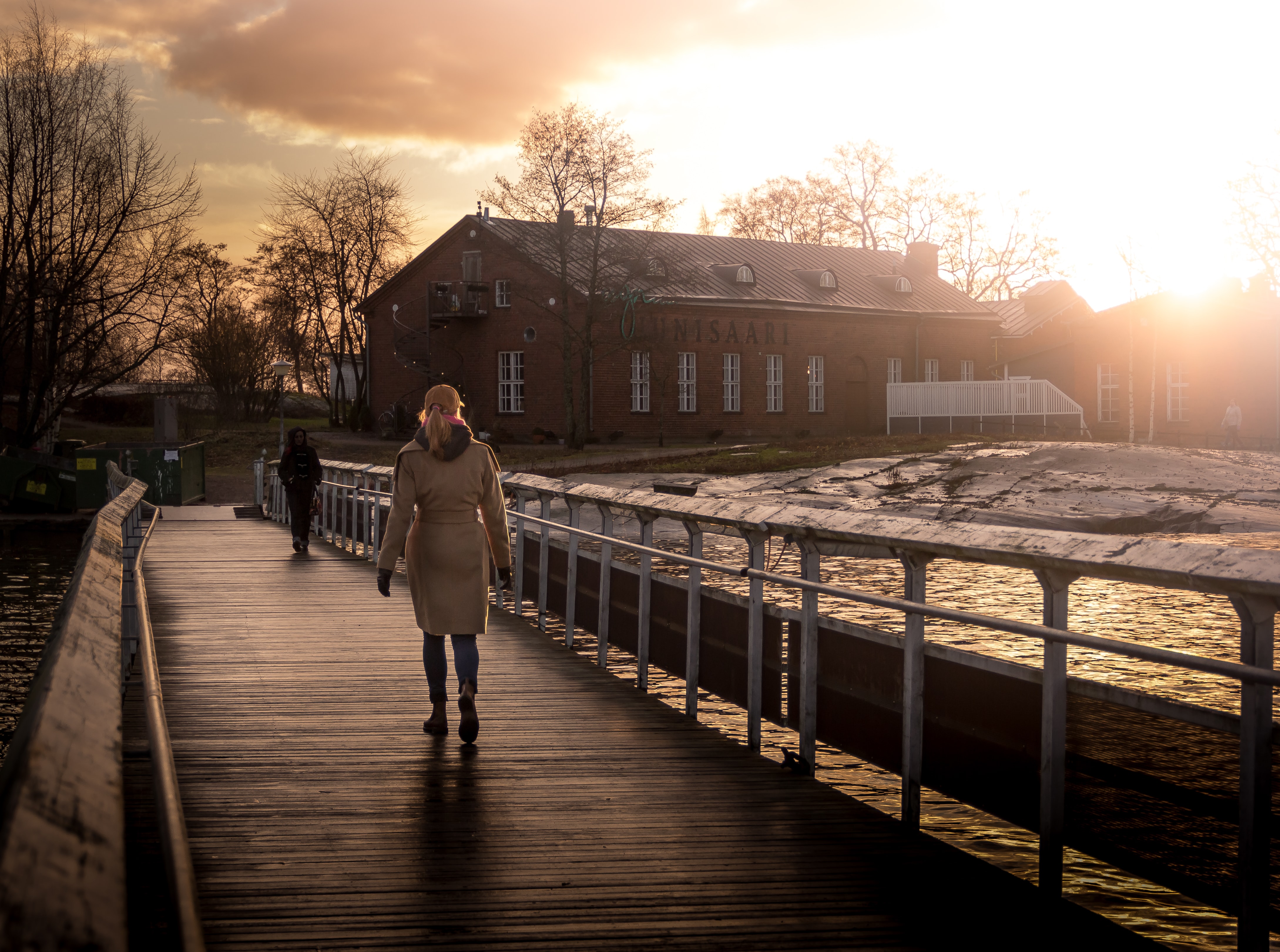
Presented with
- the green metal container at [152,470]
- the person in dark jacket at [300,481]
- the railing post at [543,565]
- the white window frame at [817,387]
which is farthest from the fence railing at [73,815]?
the white window frame at [817,387]

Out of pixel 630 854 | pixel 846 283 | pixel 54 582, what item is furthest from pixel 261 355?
pixel 630 854

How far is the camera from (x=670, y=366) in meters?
43.7

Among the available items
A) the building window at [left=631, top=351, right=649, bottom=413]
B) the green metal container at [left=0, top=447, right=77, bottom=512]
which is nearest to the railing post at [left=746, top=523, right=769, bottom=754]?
the green metal container at [left=0, top=447, right=77, bottom=512]

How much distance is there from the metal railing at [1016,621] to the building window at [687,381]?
3691 cm

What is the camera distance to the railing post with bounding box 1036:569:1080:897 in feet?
11.2

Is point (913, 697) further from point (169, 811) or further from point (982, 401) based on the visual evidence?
point (982, 401)

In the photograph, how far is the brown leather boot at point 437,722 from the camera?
18.3 ft

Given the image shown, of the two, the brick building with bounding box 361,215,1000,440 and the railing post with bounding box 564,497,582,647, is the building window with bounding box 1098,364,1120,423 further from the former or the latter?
the railing post with bounding box 564,497,582,647

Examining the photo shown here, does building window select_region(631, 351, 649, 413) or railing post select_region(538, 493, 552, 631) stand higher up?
building window select_region(631, 351, 649, 413)

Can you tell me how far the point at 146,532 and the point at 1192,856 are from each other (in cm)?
624

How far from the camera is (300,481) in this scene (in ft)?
51.5

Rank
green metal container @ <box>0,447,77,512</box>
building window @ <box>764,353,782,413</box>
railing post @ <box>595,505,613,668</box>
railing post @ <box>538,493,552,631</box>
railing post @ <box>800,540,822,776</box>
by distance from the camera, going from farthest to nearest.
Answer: building window @ <box>764,353,782,413</box> < green metal container @ <box>0,447,77,512</box> < railing post @ <box>538,493,552,631</box> < railing post @ <box>595,505,613,668</box> < railing post @ <box>800,540,822,776</box>

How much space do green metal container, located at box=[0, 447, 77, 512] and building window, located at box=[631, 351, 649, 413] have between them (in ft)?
65.3

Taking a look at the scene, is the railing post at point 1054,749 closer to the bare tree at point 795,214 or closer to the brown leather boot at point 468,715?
the brown leather boot at point 468,715
